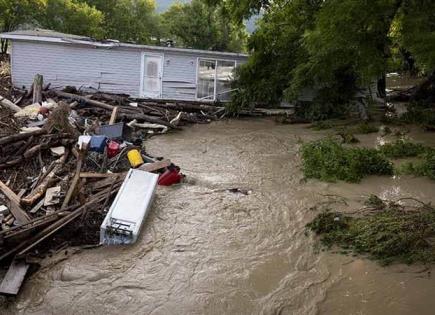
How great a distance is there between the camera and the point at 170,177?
10930mm

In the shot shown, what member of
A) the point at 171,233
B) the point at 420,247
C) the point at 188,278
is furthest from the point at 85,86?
the point at 420,247

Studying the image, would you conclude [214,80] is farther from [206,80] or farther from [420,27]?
[420,27]

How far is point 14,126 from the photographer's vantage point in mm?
13875

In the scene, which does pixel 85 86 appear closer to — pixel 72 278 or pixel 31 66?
pixel 31 66

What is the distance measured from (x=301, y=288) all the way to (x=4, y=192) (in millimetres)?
6226

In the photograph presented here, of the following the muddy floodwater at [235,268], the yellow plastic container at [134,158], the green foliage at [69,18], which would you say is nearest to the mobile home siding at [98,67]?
the yellow plastic container at [134,158]

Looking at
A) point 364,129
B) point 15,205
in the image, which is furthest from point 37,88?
point 364,129

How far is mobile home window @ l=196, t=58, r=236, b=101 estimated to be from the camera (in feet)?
69.7

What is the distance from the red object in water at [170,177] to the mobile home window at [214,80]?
1065cm

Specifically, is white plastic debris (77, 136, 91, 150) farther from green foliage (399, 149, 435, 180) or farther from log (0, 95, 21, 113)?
green foliage (399, 149, 435, 180)

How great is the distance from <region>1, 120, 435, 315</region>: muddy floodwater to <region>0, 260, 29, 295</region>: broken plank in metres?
0.16

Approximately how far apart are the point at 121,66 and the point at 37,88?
3.91m

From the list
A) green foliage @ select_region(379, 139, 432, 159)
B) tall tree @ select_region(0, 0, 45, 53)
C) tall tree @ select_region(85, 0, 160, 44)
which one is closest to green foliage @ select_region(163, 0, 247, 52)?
tall tree @ select_region(85, 0, 160, 44)

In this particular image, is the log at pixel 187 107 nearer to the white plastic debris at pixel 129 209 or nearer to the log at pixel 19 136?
the log at pixel 19 136
